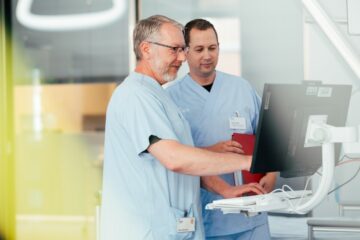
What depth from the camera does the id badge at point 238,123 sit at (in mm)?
2551

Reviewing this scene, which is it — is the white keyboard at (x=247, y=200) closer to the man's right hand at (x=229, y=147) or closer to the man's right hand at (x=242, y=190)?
the man's right hand at (x=242, y=190)

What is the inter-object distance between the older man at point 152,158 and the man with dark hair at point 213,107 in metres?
0.43

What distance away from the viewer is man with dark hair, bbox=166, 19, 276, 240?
250 cm

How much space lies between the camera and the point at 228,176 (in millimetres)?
2520

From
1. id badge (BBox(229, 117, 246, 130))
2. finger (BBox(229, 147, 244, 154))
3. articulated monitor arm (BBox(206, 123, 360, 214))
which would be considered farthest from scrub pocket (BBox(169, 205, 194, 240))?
id badge (BBox(229, 117, 246, 130))

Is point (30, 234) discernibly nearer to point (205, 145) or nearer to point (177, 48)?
point (205, 145)

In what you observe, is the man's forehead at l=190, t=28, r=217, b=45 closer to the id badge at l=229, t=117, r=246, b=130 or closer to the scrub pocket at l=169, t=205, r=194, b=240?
the id badge at l=229, t=117, r=246, b=130

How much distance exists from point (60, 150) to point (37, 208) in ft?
1.64

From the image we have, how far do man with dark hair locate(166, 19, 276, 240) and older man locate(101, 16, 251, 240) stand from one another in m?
0.43

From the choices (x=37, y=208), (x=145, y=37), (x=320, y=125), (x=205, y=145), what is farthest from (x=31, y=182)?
(x=320, y=125)

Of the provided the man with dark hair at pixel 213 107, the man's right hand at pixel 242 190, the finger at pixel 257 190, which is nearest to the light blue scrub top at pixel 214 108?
the man with dark hair at pixel 213 107

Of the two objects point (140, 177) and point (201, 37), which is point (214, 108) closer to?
point (201, 37)

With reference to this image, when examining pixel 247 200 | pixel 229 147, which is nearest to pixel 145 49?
pixel 229 147

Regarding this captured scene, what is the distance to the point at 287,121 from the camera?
5.85ft
